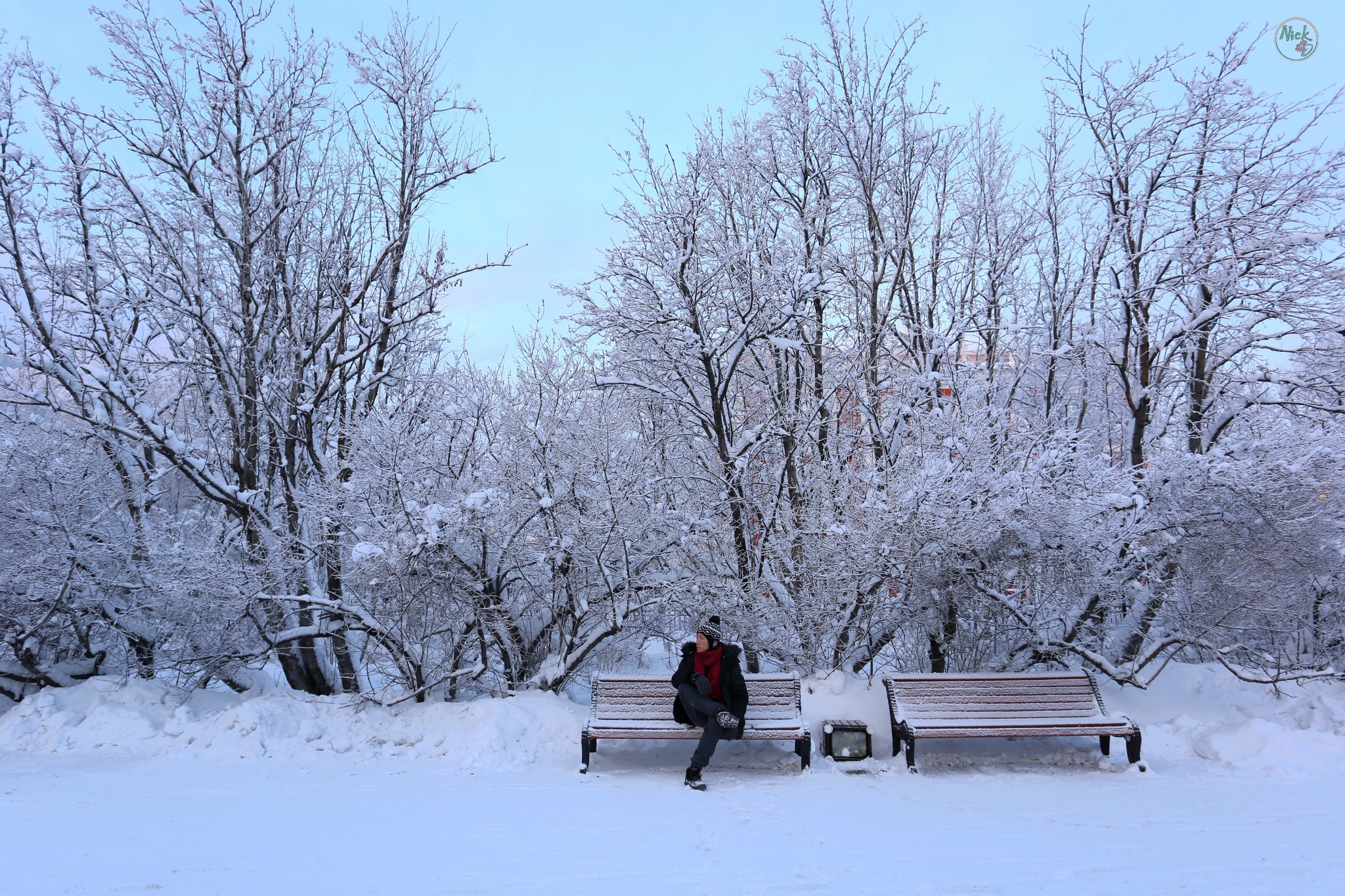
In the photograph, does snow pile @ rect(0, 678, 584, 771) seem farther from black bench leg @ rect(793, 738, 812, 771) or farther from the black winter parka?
black bench leg @ rect(793, 738, 812, 771)

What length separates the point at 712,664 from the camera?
21.5 ft

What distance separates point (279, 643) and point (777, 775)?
5167 millimetres

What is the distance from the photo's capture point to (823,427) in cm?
1002

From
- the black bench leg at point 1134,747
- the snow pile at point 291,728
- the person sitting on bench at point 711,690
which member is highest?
the person sitting on bench at point 711,690

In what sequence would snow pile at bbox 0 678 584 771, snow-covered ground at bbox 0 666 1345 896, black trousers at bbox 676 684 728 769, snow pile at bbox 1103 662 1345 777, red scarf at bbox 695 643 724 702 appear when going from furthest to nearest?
snow pile at bbox 0 678 584 771
red scarf at bbox 695 643 724 702
snow pile at bbox 1103 662 1345 777
black trousers at bbox 676 684 728 769
snow-covered ground at bbox 0 666 1345 896

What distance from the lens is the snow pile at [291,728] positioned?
262 inches

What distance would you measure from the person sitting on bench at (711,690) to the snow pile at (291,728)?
3.78 ft

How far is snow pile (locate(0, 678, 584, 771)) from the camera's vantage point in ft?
21.9

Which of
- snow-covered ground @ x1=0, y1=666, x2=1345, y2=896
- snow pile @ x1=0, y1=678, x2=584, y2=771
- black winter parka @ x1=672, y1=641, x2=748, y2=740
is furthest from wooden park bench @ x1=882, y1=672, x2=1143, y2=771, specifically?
snow pile @ x1=0, y1=678, x2=584, y2=771

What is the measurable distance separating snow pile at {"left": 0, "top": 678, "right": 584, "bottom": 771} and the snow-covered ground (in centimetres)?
2

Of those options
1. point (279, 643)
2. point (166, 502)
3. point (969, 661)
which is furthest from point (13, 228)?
point (969, 661)

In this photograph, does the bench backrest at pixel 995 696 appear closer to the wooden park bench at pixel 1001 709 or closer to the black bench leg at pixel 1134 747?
the wooden park bench at pixel 1001 709

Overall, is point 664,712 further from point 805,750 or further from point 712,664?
point 805,750

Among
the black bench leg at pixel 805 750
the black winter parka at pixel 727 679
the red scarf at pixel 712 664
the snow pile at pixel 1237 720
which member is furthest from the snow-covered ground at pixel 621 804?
the red scarf at pixel 712 664
